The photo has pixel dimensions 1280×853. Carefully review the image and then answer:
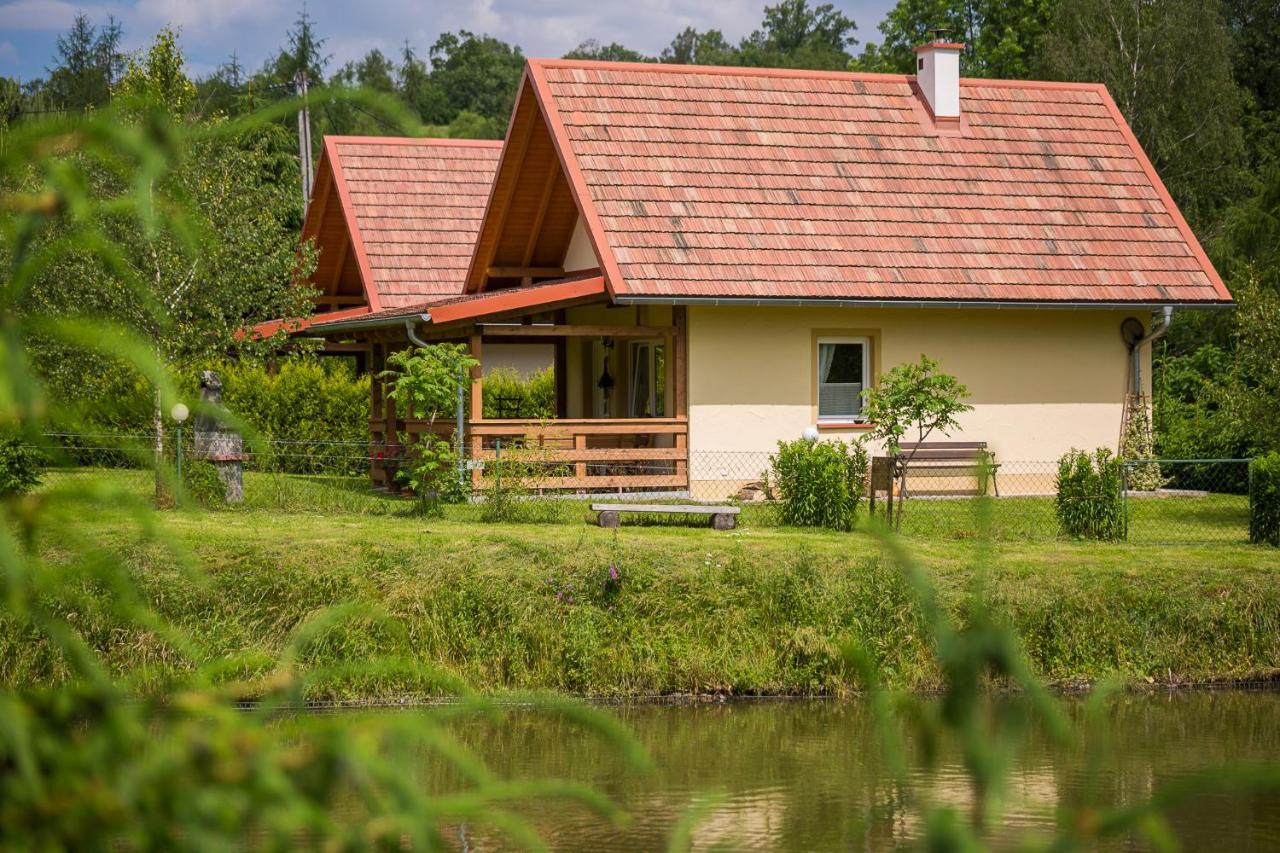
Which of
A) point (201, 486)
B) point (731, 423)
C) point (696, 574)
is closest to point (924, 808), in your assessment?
point (696, 574)

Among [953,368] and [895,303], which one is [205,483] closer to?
[895,303]

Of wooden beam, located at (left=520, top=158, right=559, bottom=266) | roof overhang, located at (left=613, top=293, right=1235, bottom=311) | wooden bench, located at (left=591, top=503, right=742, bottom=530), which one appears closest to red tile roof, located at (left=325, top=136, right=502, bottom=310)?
wooden beam, located at (left=520, top=158, right=559, bottom=266)

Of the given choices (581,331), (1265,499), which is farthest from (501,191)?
(1265,499)

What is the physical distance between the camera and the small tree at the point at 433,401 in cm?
1762

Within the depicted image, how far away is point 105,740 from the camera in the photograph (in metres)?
1.56

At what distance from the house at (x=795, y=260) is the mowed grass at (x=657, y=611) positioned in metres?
5.43

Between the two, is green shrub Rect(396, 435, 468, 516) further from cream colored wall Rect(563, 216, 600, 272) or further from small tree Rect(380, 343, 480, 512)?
cream colored wall Rect(563, 216, 600, 272)

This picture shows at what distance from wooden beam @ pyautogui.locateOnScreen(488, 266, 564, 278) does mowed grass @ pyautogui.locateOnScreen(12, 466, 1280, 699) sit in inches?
391

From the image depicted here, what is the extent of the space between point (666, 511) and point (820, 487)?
1664 mm

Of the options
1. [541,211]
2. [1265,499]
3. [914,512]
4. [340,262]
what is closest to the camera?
[1265,499]

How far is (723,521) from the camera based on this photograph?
16.5 meters

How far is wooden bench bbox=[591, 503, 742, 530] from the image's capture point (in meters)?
Result: 16.3

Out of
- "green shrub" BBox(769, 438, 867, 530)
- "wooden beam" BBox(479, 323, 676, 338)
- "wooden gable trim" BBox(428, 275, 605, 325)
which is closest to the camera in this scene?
"green shrub" BBox(769, 438, 867, 530)

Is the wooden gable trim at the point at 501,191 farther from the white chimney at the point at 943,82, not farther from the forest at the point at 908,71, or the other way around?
the white chimney at the point at 943,82
